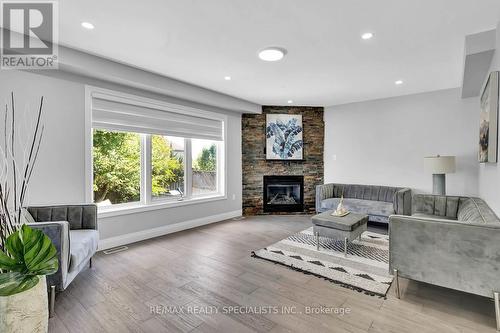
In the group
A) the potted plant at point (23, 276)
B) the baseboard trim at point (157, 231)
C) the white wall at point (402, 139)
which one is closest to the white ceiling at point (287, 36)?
the white wall at point (402, 139)

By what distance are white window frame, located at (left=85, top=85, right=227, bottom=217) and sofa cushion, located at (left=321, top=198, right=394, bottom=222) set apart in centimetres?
217

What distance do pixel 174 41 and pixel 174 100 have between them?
1631mm

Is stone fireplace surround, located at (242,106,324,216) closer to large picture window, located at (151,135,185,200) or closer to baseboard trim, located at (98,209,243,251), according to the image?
baseboard trim, located at (98,209,243,251)

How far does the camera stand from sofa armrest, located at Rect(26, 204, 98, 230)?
2693mm

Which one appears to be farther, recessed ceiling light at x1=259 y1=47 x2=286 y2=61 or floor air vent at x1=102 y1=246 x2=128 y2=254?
floor air vent at x1=102 y1=246 x2=128 y2=254

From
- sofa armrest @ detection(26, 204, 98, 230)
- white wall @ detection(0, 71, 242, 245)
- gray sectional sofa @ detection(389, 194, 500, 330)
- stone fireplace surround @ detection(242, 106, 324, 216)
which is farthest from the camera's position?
stone fireplace surround @ detection(242, 106, 324, 216)

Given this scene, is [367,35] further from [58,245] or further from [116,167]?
[116,167]

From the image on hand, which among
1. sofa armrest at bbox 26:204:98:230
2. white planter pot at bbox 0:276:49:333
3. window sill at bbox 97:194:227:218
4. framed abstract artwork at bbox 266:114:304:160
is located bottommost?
white planter pot at bbox 0:276:49:333

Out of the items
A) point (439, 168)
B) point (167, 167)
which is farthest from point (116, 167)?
point (439, 168)

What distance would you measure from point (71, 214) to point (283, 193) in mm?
4233

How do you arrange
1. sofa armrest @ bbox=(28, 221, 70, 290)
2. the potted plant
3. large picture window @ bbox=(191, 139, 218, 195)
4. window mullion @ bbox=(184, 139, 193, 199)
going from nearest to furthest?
1. the potted plant
2. sofa armrest @ bbox=(28, 221, 70, 290)
3. window mullion @ bbox=(184, 139, 193, 199)
4. large picture window @ bbox=(191, 139, 218, 195)

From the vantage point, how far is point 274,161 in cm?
582

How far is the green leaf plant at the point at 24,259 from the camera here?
1.34 meters

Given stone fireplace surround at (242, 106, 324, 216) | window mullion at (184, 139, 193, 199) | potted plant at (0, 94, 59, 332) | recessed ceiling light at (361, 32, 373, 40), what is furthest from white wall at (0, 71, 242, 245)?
recessed ceiling light at (361, 32, 373, 40)
